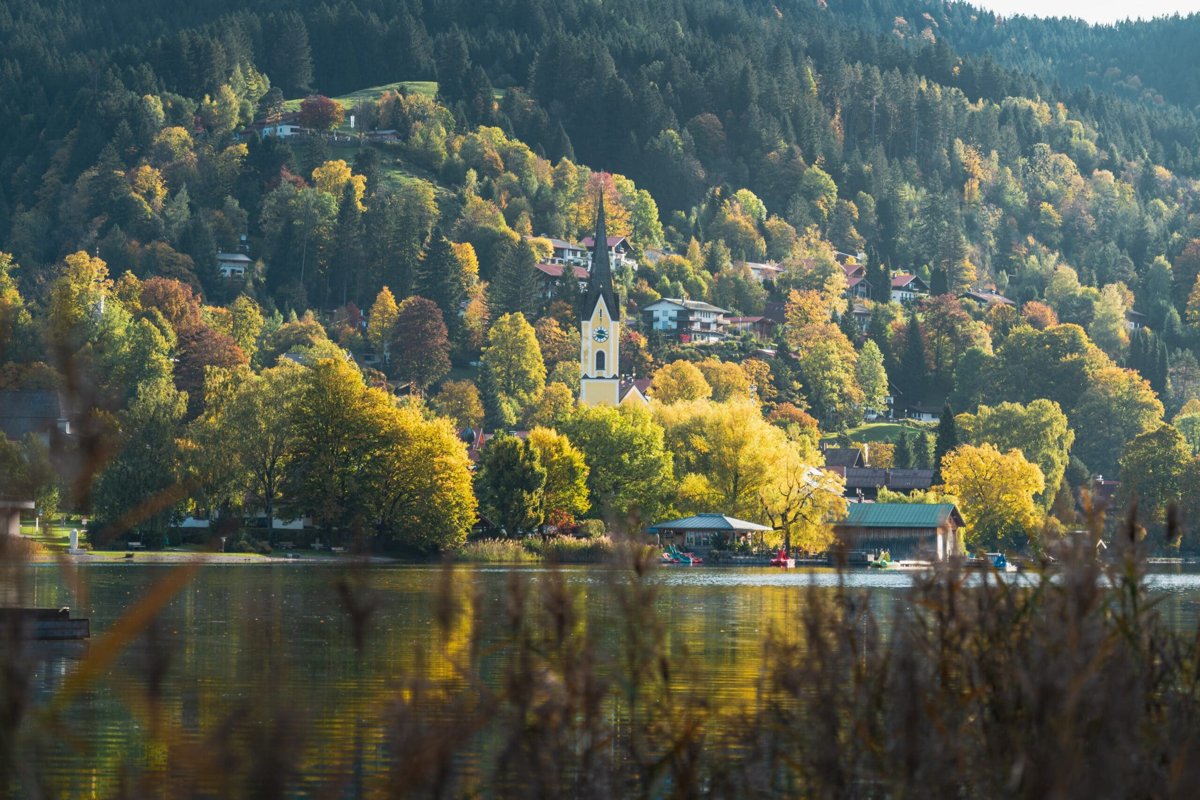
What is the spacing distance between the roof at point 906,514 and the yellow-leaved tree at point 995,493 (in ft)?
14.0

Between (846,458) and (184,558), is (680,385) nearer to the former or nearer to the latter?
(846,458)

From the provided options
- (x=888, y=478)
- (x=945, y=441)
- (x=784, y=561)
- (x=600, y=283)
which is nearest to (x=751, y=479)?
(x=784, y=561)

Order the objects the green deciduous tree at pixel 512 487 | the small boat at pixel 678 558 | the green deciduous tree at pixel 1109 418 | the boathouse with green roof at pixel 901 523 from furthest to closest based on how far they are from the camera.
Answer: the green deciduous tree at pixel 1109 418, the boathouse with green roof at pixel 901 523, the small boat at pixel 678 558, the green deciduous tree at pixel 512 487

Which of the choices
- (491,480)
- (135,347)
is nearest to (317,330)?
(135,347)

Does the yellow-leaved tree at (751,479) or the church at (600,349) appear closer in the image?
the yellow-leaved tree at (751,479)

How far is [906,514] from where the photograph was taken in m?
117

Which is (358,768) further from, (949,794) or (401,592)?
(401,592)

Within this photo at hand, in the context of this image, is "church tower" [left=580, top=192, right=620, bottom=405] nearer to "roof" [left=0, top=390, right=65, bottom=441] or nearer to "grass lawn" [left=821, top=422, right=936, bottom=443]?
"grass lawn" [left=821, top=422, right=936, bottom=443]

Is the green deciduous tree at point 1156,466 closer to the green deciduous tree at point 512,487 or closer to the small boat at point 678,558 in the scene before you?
the small boat at point 678,558

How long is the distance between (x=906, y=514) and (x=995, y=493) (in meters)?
8.56

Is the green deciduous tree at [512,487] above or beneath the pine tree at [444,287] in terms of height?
beneath

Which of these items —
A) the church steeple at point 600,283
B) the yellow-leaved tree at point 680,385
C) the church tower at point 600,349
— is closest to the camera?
the yellow-leaved tree at point 680,385

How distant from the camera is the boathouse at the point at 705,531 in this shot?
104 m

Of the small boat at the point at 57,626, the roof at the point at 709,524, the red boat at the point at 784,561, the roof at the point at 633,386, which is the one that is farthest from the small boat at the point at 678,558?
the small boat at the point at 57,626
